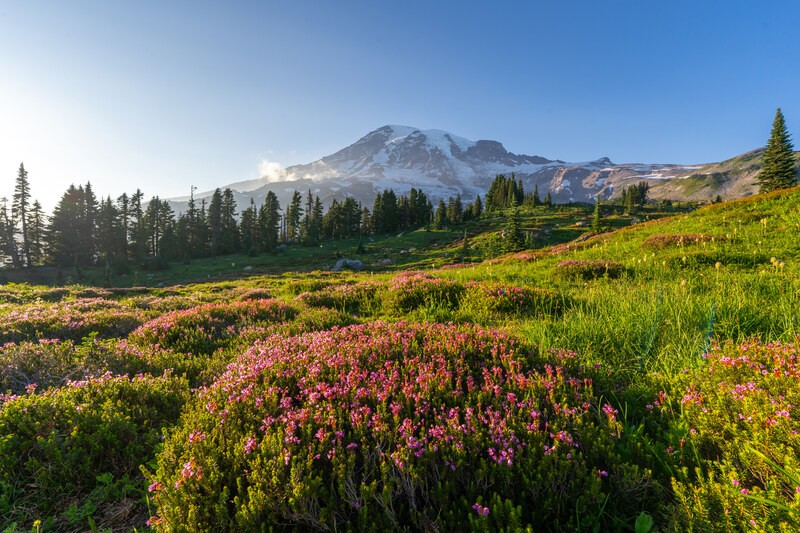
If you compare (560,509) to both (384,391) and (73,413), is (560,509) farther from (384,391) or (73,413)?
(73,413)

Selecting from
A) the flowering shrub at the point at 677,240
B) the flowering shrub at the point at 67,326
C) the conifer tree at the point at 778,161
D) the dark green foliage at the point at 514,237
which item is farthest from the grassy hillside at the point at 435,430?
the conifer tree at the point at 778,161

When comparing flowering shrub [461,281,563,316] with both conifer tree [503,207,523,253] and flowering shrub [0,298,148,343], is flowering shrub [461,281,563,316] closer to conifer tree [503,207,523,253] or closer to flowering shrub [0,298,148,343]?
flowering shrub [0,298,148,343]

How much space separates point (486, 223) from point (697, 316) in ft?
313

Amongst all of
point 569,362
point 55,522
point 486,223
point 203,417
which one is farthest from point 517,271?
point 486,223

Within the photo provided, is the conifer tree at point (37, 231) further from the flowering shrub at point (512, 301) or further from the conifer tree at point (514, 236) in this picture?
the flowering shrub at point (512, 301)

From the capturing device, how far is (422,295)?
916 cm

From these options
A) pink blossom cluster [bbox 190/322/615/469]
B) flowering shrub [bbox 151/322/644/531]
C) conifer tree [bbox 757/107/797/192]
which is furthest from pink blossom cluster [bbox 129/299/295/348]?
conifer tree [bbox 757/107/797/192]

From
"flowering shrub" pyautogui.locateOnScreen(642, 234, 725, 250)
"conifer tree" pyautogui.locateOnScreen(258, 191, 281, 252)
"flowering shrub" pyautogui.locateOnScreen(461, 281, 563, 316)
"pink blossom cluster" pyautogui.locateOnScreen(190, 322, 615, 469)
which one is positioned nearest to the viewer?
"pink blossom cluster" pyautogui.locateOnScreen(190, 322, 615, 469)

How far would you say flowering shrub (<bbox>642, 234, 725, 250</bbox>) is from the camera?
1366 centimetres

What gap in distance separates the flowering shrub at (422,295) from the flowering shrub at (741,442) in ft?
18.8

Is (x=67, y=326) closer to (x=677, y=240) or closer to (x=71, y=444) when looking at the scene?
(x=71, y=444)

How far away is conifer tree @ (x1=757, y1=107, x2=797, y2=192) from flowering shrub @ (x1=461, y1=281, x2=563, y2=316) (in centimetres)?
7071

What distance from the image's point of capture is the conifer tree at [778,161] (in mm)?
53625

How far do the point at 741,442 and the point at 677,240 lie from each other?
52.5ft
